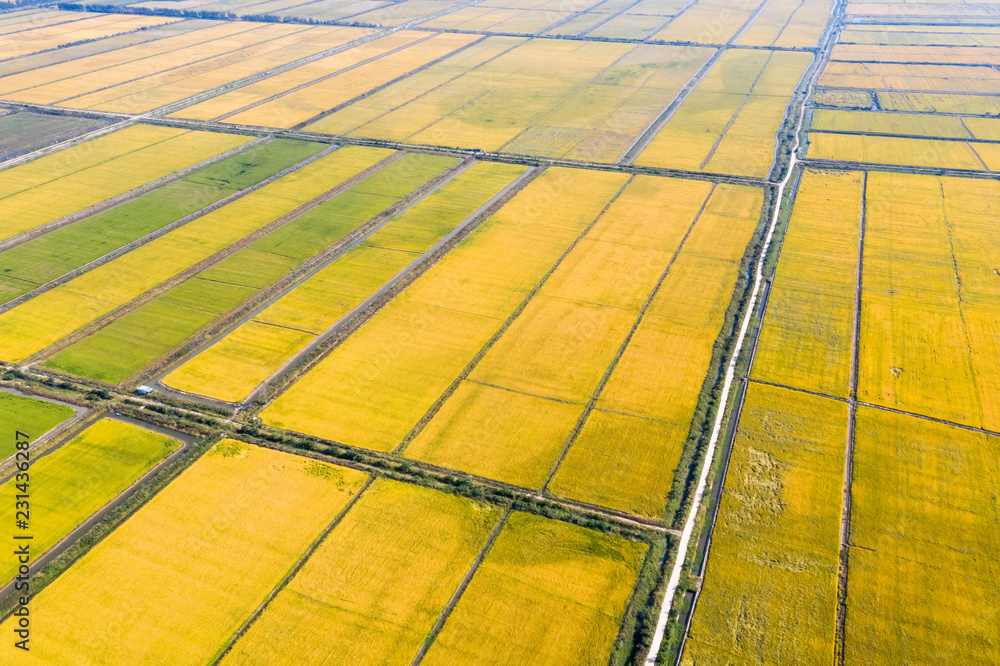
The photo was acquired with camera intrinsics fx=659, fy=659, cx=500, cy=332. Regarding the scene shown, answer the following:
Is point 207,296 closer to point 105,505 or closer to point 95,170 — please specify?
point 105,505

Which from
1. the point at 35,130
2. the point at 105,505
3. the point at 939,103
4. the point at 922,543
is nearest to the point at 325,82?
the point at 35,130

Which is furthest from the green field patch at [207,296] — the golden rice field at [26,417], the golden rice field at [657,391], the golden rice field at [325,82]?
the golden rice field at [325,82]

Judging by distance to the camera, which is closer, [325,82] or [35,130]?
[35,130]

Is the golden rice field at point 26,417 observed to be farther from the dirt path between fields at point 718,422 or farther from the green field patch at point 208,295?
the dirt path between fields at point 718,422

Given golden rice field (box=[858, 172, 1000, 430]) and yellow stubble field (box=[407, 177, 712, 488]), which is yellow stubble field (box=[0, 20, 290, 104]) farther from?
golden rice field (box=[858, 172, 1000, 430])

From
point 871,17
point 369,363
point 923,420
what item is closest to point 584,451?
point 369,363

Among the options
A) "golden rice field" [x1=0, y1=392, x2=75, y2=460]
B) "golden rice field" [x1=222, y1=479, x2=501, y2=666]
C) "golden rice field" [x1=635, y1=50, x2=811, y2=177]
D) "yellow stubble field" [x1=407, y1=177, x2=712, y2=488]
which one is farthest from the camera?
"golden rice field" [x1=635, y1=50, x2=811, y2=177]

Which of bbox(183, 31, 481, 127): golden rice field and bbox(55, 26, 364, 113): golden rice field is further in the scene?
bbox(55, 26, 364, 113): golden rice field

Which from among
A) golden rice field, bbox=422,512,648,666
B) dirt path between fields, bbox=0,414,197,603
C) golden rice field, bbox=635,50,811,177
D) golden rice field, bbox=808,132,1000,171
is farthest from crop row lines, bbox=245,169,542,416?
golden rice field, bbox=808,132,1000,171
